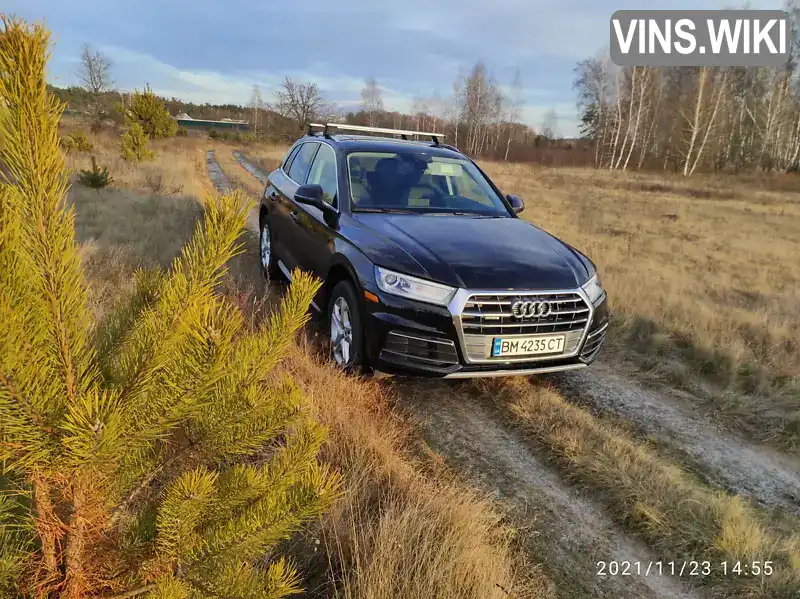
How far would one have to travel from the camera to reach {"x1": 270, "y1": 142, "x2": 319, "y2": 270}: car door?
525cm

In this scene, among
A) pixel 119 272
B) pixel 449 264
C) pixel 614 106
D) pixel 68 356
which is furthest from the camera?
pixel 614 106

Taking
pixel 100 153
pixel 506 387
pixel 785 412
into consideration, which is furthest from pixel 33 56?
pixel 100 153

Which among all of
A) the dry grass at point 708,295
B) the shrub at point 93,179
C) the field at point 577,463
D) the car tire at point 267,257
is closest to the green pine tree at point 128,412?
the field at point 577,463

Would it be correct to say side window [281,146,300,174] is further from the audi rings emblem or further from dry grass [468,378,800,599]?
dry grass [468,378,800,599]

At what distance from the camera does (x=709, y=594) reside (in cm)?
236

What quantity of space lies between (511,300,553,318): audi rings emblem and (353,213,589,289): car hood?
117 mm

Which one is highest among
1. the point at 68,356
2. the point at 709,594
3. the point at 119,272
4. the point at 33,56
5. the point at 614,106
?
the point at 614,106

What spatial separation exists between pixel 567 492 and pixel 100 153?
908 inches

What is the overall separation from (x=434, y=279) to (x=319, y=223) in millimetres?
1578

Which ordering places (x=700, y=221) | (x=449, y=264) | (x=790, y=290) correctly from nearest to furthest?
(x=449, y=264), (x=790, y=290), (x=700, y=221)

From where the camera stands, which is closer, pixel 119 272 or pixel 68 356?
pixel 68 356

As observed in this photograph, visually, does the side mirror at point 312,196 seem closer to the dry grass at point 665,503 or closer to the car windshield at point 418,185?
the car windshield at point 418,185

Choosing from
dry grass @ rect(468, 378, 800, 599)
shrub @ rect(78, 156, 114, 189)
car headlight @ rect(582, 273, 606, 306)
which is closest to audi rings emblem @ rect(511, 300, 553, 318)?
car headlight @ rect(582, 273, 606, 306)

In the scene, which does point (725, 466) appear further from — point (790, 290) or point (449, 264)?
point (790, 290)
